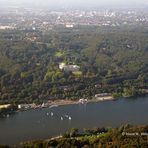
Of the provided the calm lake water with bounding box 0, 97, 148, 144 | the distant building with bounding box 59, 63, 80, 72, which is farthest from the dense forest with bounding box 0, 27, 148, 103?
the calm lake water with bounding box 0, 97, 148, 144

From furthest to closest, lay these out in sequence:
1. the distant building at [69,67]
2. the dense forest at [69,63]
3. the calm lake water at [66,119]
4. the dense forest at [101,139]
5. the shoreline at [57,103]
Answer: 1. the distant building at [69,67]
2. the dense forest at [69,63]
3. the shoreline at [57,103]
4. the calm lake water at [66,119]
5. the dense forest at [101,139]

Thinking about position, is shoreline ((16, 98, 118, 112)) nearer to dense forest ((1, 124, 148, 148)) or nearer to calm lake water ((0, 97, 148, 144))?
calm lake water ((0, 97, 148, 144))

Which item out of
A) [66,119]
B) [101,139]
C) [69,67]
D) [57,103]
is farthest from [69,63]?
[101,139]

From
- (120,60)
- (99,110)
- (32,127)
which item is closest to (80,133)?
(32,127)

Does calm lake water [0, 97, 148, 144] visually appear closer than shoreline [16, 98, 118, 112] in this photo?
Yes

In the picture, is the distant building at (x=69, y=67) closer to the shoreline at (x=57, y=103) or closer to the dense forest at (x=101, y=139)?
the shoreline at (x=57, y=103)

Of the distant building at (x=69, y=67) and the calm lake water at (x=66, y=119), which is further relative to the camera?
the distant building at (x=69, y=67)

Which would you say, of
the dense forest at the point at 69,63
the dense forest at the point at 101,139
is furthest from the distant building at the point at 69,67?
the dense forest at the point at 101,139
